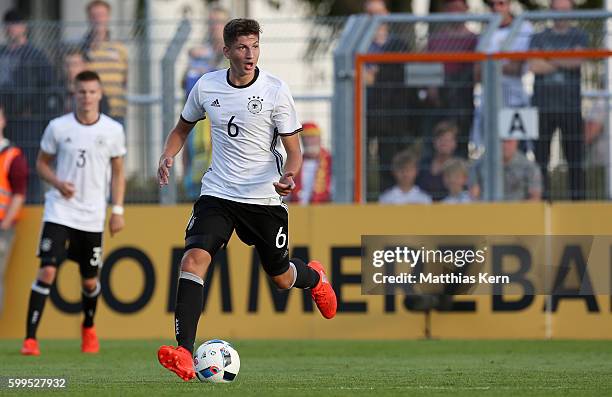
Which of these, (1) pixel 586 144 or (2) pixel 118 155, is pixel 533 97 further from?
(2) pixel 118 155

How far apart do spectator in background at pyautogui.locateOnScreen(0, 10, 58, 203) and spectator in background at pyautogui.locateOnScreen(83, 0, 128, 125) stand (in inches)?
19.7

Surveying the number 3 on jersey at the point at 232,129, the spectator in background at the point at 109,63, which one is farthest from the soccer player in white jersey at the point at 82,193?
the number 3 on jersey at the point at 232,129

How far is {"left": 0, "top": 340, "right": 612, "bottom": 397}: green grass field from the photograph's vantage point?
9602 mm

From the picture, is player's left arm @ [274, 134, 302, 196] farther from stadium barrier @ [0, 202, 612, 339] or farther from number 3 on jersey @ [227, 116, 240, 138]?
stadium barrier @ [0, 202, 612, 339]

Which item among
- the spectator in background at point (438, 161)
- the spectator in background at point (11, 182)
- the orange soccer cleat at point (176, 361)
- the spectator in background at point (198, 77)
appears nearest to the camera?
the orange soccer cleat at point (176, 361)

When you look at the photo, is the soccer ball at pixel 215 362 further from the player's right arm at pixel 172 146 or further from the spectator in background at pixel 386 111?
the spectator in background at pixel 386 111

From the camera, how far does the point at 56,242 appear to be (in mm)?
13750

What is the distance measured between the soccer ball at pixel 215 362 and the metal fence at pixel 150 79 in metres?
6.00

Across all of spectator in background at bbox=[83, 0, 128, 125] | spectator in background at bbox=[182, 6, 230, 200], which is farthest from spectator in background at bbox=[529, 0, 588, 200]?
spectator in background at bbox=[83, 0, 128, 125]

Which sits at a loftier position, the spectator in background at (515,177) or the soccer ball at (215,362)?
the spectator in background at (515,177)

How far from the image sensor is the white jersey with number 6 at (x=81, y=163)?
45.4ft

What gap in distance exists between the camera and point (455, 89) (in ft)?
51.7

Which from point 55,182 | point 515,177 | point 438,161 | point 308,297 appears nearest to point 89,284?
point 55,182

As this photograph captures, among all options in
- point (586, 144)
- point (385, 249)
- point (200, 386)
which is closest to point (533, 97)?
point (586, 144)
